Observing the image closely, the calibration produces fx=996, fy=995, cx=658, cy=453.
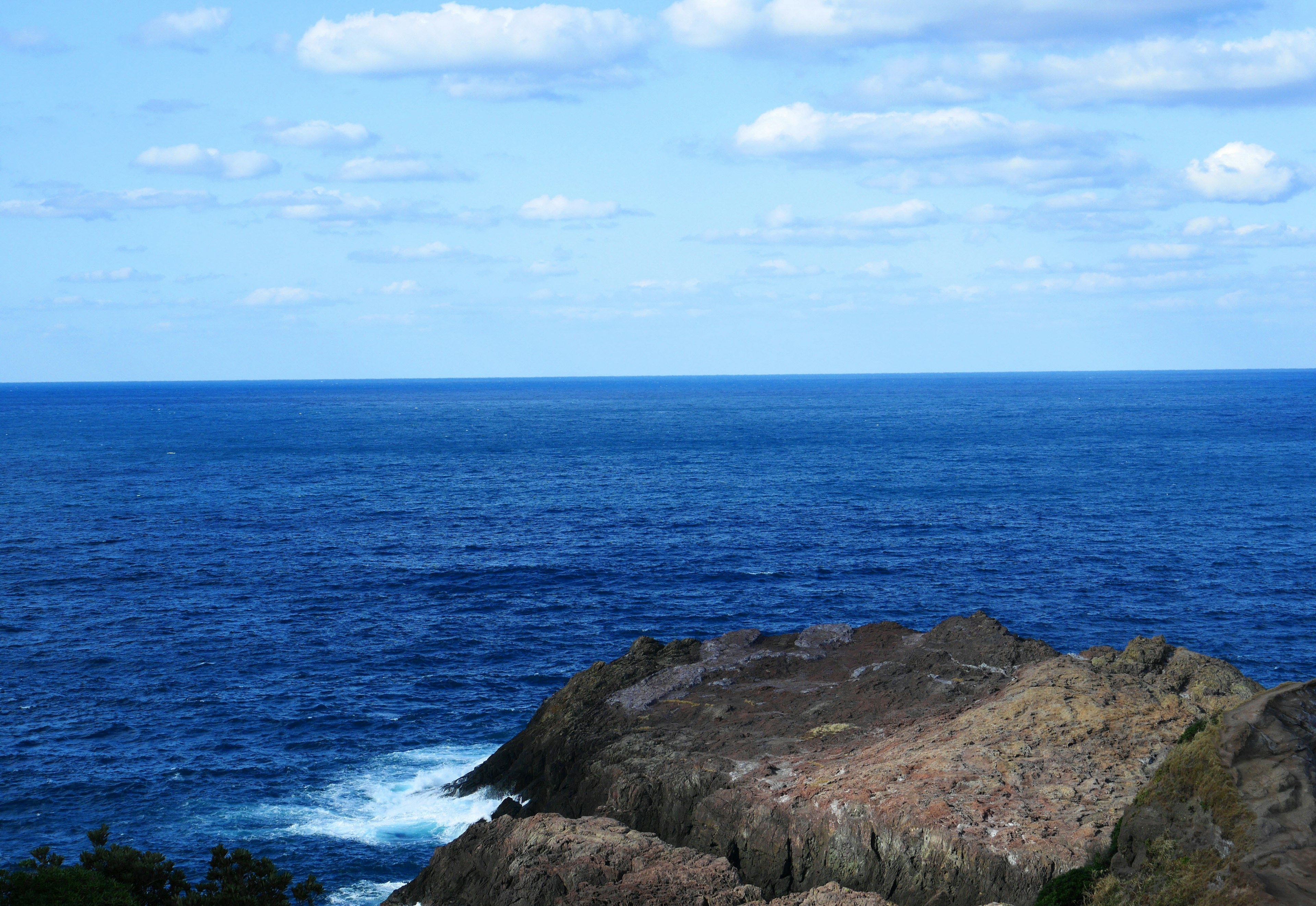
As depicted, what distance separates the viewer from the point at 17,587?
8188 centimetres

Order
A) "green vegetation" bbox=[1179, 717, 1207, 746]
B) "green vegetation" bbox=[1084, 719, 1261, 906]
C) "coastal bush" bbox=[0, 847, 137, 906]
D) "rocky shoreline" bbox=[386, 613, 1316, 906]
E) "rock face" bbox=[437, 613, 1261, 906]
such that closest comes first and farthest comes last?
"green vegetation" bbox=[1084, 719, 1261, 906], "green vegetation" bbox=[1179, 717, 1207, 746], "coastal bush" bbox=[0, 847, 137, 906], "rocky shoreline" bbox=[386, 613, 1316, 906], "rock face" bbox=[437, 613, 1261, 906]

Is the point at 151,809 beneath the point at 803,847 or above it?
beneath

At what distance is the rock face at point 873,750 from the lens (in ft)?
104

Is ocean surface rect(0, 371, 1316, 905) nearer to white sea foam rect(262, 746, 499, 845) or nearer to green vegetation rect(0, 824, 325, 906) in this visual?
white sea foam rect(262, 746, 499, 845)

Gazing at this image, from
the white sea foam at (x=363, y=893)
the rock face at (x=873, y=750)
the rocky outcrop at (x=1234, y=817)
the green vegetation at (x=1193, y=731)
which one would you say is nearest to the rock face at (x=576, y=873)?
the rock face at (x=873, y=750)

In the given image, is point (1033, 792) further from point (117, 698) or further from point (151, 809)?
point (117, 698)

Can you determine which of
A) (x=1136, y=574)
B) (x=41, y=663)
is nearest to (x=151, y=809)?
(x=41, y=663)

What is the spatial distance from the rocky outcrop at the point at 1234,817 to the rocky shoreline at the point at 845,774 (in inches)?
5.5

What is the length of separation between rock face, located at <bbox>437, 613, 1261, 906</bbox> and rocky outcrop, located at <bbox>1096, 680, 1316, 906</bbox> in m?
4.17

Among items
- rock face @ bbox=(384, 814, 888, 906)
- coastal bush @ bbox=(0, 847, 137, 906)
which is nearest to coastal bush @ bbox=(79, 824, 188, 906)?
coastal bush @ bbox=(0, 847, 137, 906)

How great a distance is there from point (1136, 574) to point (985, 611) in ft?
65.1

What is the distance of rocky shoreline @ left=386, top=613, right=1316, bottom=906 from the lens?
100 ft

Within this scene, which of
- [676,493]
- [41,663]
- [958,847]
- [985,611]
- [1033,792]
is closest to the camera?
[958,847]

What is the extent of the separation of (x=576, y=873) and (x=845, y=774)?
35.3 ft
